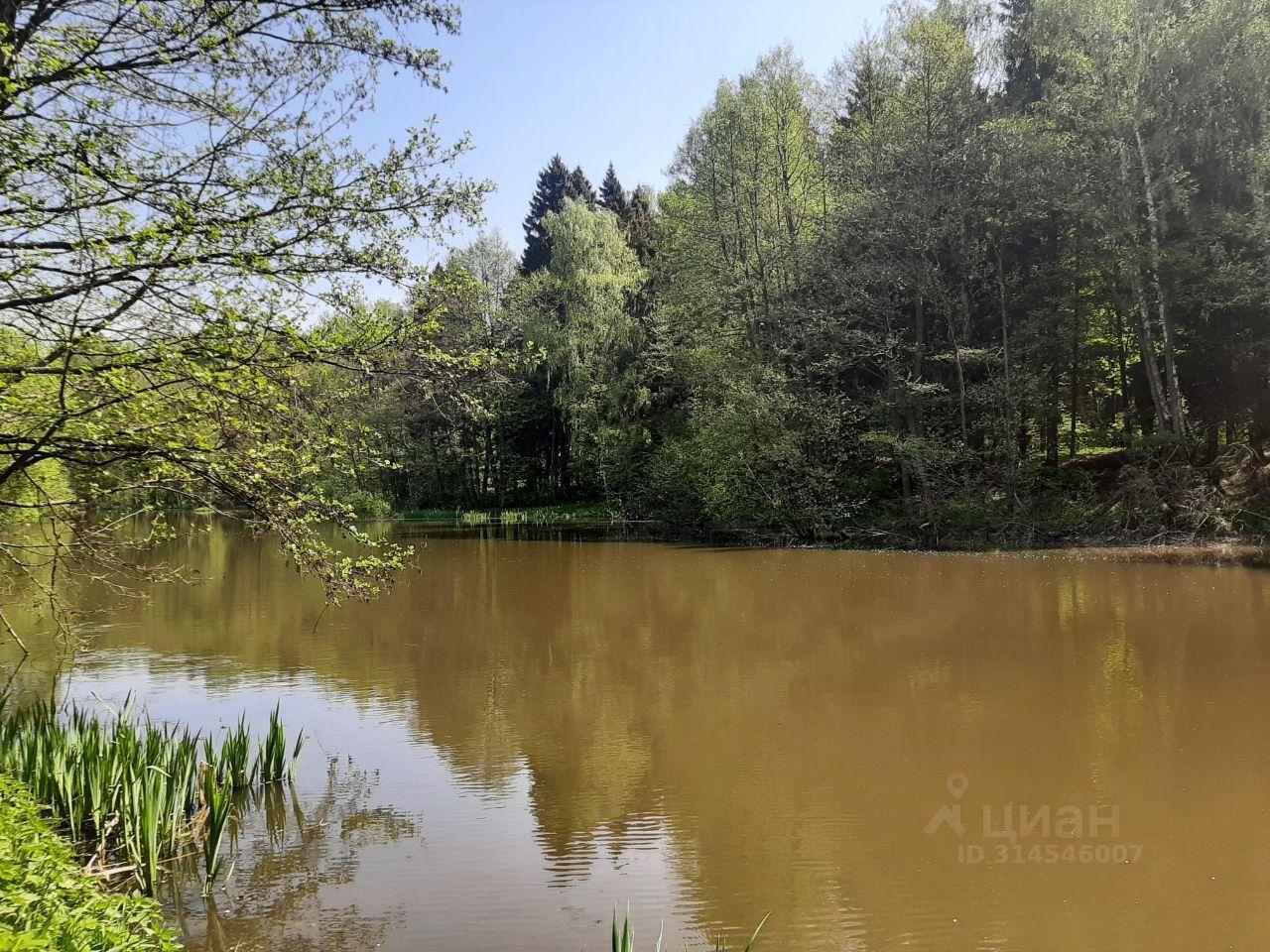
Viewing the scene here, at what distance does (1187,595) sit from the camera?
1202 cm

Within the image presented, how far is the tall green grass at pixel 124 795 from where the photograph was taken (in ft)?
13.5

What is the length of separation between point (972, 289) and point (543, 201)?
31857 millimetres

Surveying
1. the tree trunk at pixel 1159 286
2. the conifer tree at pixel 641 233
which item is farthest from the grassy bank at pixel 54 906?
the conifer tree at pixel 641 233

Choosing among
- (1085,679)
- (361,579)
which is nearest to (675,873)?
(361,579)

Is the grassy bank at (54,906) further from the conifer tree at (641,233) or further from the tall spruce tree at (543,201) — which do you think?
the tall spruce tree at (543,201)

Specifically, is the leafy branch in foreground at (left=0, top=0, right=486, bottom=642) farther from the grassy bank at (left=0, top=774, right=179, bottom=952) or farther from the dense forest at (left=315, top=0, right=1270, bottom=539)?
the dense forest at (left=315, top=0, right=1270, bottom=539)

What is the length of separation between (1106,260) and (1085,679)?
47.7 ft

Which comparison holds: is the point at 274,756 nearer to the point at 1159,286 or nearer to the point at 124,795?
the point at 124,795

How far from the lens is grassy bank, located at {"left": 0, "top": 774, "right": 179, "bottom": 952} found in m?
2.36

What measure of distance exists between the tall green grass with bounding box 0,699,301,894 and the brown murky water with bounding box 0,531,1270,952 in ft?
1.06
